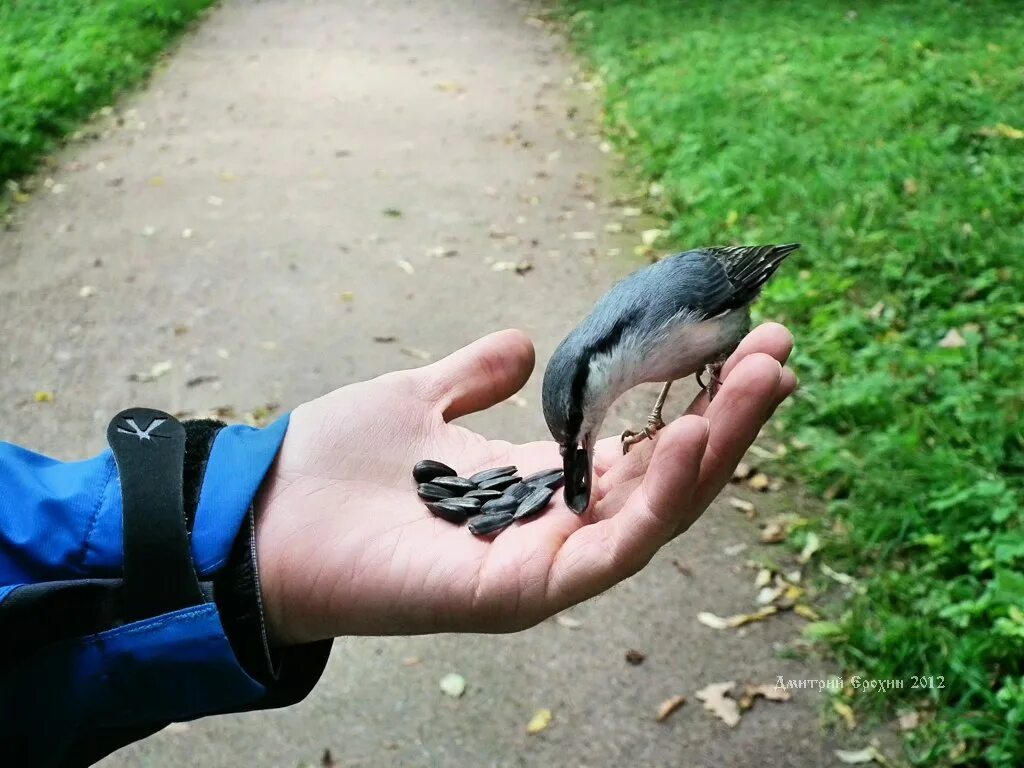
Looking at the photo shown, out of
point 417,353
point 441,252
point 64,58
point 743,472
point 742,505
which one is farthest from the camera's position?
point 64,58

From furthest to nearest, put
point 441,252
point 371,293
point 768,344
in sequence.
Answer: point 441,252
point 371,293
point 768,344

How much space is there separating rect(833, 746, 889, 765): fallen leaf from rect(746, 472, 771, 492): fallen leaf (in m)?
1.43

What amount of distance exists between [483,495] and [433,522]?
0.19 meters

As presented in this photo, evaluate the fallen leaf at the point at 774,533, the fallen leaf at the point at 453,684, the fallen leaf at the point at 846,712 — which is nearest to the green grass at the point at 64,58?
the fallen leaf at the point at 453,684

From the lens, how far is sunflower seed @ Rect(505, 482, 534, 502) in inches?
103

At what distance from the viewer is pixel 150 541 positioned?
206 centimetres

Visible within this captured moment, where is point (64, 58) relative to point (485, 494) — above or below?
below

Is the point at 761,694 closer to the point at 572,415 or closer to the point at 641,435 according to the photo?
the point at 641,435

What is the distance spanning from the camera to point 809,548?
4.21 m

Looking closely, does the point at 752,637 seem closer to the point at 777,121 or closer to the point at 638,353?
the point at 638,353

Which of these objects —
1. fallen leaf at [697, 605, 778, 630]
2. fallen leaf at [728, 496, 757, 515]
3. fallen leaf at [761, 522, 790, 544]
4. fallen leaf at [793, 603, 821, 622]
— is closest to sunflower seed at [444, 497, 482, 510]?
fallen leaf at [697, 605, 778, 630]

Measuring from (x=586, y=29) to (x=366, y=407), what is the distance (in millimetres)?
10756

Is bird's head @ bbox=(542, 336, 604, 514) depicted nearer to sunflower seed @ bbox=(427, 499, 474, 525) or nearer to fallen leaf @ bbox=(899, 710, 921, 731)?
sunflower seed @ bbox=(427, 499, 474, 525)

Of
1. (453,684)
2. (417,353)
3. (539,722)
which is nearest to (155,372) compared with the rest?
(417,353)
